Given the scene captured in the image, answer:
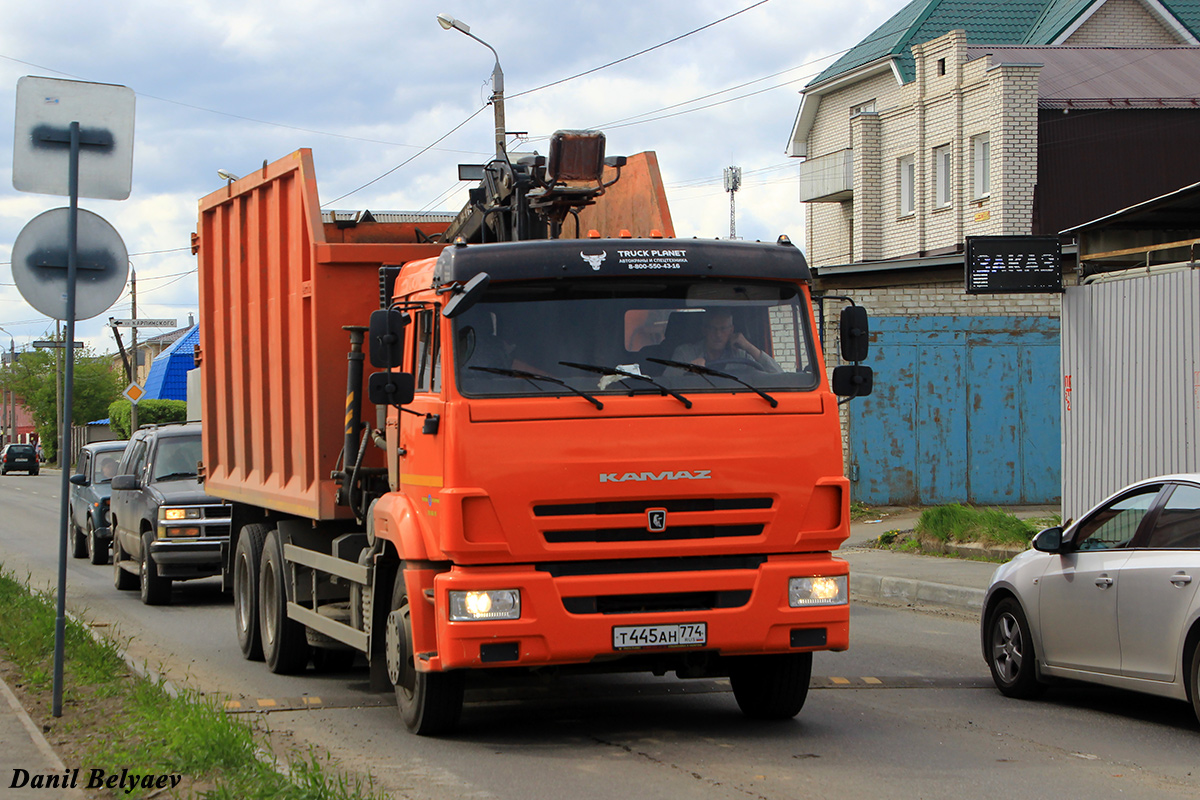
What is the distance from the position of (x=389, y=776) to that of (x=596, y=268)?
2674 mm

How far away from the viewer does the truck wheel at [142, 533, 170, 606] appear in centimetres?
1467

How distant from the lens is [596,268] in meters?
7.23

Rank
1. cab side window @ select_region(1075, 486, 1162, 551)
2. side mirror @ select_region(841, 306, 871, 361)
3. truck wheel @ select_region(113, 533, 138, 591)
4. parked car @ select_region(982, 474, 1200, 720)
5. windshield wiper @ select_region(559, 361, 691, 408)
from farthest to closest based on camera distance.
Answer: truck wheel @ select_region(113, 533, 138, 591)
cab side window @ select_region(1075, 486, 1162, 551)
side mirror @ select_region(841, 306, 871, 361)
parked car @ select_region(982, 474, 1200, 720)
windshield wiper @ select_region(559, 361, 691, 408)

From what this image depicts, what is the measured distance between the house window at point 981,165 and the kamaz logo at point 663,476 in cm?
2919

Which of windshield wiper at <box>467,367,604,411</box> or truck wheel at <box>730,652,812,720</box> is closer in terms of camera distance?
windshield wiper at <box>467,367,604,411</box>

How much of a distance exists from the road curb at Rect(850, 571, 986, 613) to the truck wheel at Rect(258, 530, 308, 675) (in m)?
6.43

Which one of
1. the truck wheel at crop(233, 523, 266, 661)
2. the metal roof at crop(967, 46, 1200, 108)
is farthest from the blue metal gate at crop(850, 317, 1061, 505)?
the metal roof at crop(967, 46, 1200, 108)

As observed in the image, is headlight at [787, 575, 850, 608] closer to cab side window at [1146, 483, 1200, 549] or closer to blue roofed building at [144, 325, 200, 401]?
cab side window at [1146, 483, 1200, 549]

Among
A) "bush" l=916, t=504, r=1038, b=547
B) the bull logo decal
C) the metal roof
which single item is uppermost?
the metal roof

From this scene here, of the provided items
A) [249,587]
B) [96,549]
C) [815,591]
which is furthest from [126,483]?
[815,591]

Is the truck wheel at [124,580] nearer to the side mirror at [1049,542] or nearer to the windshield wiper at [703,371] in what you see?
the windshield wiper at [703,371]

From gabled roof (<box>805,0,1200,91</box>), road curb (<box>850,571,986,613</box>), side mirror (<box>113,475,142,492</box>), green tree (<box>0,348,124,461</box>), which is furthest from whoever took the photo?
green tree (<box>0,348,124,461</box>)

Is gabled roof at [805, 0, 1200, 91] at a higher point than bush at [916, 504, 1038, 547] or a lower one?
higher

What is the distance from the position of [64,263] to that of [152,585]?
7.77m
